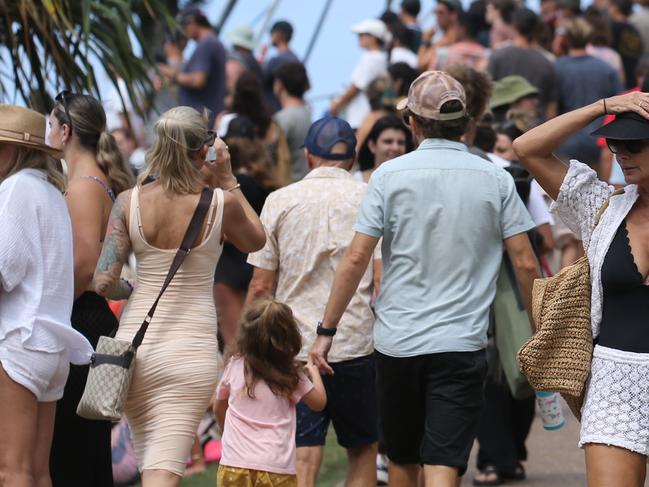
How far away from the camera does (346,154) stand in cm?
665

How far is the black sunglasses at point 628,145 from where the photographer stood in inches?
182

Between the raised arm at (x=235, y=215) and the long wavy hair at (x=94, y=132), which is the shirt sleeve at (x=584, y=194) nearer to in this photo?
the raised arm at (x=235, y=215)

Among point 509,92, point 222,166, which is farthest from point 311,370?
point 509,92

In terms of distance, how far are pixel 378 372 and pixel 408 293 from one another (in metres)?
0.37

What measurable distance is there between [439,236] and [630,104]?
1264mm

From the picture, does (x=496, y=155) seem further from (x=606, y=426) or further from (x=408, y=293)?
(x=606, y=426)

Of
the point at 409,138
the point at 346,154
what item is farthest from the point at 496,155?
the point at 346,154

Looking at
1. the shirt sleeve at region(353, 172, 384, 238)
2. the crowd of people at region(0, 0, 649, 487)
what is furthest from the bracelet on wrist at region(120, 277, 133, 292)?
the shirt sleeve at region(353, 172, 384, 238)

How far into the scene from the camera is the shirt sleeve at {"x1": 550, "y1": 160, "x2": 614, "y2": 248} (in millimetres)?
4836

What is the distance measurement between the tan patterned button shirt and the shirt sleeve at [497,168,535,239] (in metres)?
0.96

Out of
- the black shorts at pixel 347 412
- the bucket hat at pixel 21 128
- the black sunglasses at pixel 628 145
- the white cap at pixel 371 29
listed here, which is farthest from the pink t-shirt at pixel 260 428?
the white cap at pixel 371 29

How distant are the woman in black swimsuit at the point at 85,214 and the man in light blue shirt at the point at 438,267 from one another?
3.38 feet

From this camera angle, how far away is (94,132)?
600cm

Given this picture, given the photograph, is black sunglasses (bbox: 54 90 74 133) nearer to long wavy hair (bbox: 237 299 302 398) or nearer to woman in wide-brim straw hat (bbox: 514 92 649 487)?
long wavy hair (bbox: 237 299 302 398)
